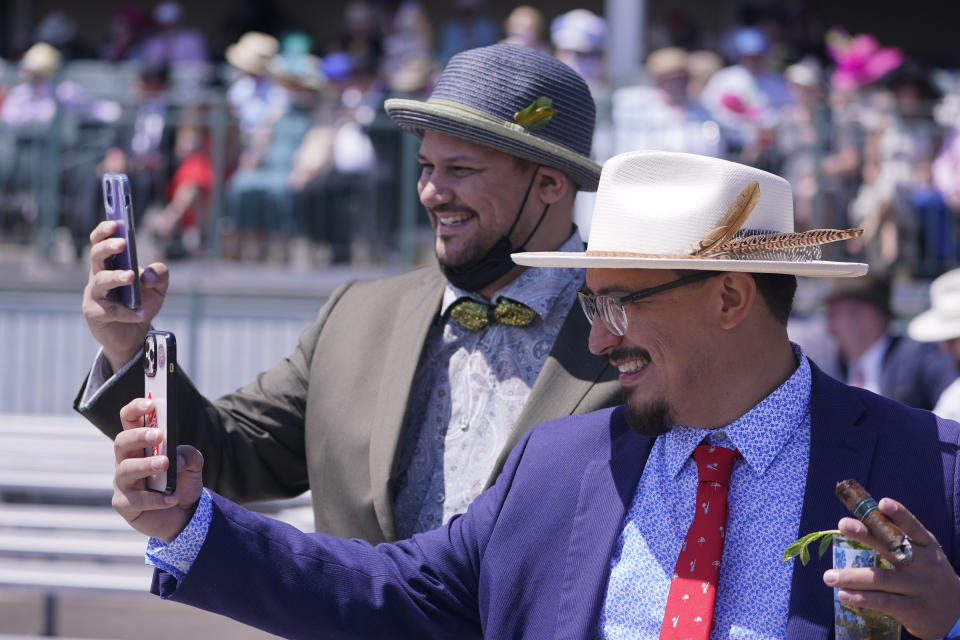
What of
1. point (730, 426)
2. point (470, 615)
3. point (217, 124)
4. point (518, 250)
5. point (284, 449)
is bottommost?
point (470, 615)

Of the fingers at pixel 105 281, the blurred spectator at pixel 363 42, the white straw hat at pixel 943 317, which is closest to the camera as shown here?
the fingers at pixel 105 281

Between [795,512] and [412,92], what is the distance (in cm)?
816

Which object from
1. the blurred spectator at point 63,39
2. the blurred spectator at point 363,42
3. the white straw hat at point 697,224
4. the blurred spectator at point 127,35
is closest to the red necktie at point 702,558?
the white straw hat at point 697,224

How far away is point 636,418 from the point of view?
258 cm

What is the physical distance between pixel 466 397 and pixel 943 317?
436 cm

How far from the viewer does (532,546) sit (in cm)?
268

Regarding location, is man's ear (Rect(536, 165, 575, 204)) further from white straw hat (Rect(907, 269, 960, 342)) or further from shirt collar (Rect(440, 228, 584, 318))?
white straw hat (Rect(907, 269, 960, 342))

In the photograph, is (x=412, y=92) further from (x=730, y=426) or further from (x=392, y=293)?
(x=730, y=426)

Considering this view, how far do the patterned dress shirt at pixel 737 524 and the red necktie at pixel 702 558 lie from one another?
0.09 ft

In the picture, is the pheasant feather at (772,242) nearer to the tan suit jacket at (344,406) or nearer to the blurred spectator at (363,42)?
the tan suit jacket at (344,406)

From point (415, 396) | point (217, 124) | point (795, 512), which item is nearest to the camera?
point (795, 512)

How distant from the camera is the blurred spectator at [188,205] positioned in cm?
1037

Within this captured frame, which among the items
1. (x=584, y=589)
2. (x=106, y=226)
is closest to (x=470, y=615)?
(x=584, y=589)

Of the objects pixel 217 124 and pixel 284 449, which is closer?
pixel 284 449
